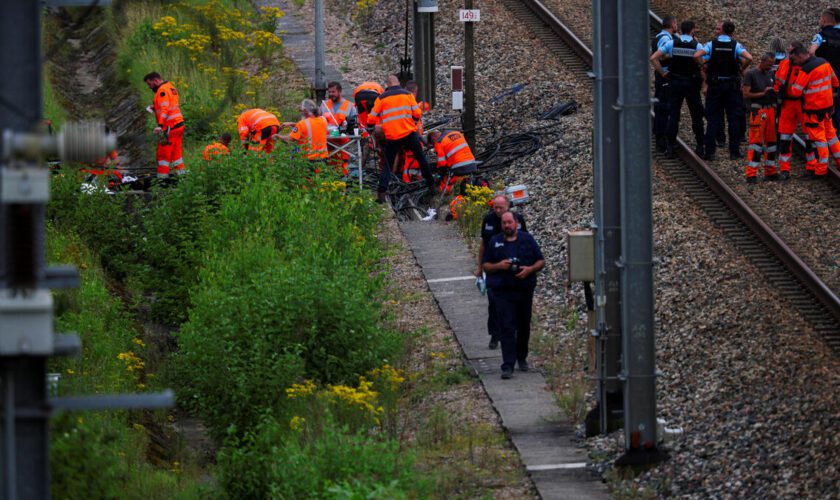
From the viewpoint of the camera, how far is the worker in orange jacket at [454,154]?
18.6 m

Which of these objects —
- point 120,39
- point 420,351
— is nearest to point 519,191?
point 420,351

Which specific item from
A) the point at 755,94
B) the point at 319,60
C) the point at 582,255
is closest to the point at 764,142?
the point at 755,94

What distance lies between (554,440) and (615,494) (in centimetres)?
124

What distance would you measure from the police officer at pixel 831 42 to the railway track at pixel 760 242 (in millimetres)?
1072

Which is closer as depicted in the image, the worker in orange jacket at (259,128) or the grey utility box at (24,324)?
the grey utility box at (24,324)

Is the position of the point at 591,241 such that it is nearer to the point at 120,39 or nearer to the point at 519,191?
the point at 519,191

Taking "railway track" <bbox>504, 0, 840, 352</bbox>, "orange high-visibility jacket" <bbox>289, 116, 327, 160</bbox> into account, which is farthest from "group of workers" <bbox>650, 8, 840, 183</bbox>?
"orange high-visibility jacket" <bbox>289, 116, 327, 160</bbox>

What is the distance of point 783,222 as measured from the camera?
15.7 m

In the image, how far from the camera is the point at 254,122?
18.9 metres

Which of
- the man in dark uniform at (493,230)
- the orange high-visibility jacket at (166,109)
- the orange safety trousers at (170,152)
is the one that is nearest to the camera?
the man in dark uniform at (493,230)

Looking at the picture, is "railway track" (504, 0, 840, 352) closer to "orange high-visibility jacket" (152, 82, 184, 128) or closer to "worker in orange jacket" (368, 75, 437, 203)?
"worker in orange jacket" (368, 75, 437, 203)

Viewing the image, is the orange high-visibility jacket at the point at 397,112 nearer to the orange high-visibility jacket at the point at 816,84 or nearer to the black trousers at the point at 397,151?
the black trousers at the point at 397,151

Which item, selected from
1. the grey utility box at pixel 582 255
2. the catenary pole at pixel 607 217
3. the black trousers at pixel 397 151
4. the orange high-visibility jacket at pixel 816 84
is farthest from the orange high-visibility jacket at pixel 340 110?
the catenary pole at pixel 607 217

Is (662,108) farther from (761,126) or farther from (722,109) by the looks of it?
(761,126)
